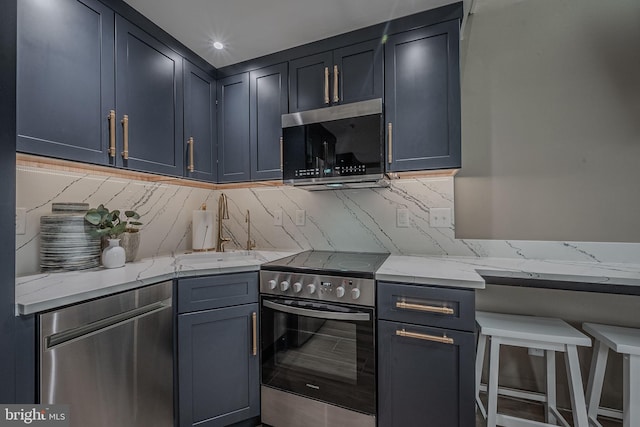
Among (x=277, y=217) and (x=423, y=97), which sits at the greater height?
(x=423, y=97)

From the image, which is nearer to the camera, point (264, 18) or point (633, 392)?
point (633, 392)

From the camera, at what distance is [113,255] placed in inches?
54.9

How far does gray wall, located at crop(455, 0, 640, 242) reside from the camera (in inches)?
60.2

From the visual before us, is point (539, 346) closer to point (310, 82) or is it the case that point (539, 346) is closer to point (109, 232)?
point (310, 82)

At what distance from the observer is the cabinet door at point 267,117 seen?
1.87 meters

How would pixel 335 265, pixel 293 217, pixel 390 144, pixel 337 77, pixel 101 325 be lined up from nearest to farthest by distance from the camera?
pixel 101 325
pixel 335 265
pixel 390 144
pixel 337 77
pixel 293 217

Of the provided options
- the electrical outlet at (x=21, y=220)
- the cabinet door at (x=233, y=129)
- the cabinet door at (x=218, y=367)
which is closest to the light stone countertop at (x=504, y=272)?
the cabinet door at (x=218, y=367)

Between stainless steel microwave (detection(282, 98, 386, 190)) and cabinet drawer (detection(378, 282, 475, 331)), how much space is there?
0.67 m

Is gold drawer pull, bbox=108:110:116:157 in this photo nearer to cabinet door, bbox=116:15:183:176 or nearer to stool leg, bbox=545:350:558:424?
cabinet door, bbox=116:15:183:176

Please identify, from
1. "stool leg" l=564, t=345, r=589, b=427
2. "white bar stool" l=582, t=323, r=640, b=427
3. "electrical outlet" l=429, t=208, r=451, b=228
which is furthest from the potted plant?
"white bar stool" l=582, t=323, r=640, b=427

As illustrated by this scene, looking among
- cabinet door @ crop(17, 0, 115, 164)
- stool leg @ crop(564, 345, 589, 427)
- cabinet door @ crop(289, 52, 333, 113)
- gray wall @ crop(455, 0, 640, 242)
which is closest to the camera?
cabinet door @ crop(17, 0, 115, 164)

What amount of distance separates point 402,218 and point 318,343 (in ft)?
3.29

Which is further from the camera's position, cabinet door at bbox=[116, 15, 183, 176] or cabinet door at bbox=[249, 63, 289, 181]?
cabinet door at bbox=[249, 63, 289, 181]

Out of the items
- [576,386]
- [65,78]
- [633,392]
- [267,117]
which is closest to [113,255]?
[65,78]
